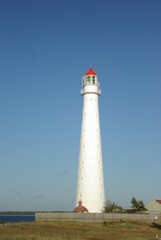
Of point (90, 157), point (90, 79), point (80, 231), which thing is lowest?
point (80, 231)

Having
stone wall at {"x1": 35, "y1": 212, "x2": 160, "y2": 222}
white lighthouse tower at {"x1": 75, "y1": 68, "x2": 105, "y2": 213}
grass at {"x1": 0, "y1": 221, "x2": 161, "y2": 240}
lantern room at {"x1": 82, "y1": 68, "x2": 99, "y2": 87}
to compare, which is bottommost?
grass at {"x1": 0, "y1": 221, "x2": 161, "y2": 240}

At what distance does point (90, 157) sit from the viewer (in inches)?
2512

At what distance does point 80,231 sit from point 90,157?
795 inches

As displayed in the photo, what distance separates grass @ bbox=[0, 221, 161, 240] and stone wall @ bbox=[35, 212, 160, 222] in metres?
2.14

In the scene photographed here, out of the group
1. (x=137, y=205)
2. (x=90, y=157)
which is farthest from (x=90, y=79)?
(x=137, y=205)

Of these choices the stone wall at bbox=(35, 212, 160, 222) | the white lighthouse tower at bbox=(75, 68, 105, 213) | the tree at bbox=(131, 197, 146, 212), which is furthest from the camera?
the tree at bbox=(131, 197, 146, 212)

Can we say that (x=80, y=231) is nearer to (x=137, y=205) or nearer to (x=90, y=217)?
(x=90, y=217)

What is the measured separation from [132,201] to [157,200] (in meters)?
5.60

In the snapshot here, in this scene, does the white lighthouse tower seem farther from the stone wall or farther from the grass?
the grass

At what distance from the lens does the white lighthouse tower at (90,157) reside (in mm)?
62688

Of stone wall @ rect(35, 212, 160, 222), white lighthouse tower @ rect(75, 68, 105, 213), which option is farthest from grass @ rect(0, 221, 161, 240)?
white lighthouse tower @ rect(75, 68, 105, 213)

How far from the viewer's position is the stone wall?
190 feet

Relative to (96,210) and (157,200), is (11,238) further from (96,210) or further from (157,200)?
(157,200)

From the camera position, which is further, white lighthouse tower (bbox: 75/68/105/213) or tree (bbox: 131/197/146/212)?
tree (bbox: 131/197/146/212)
